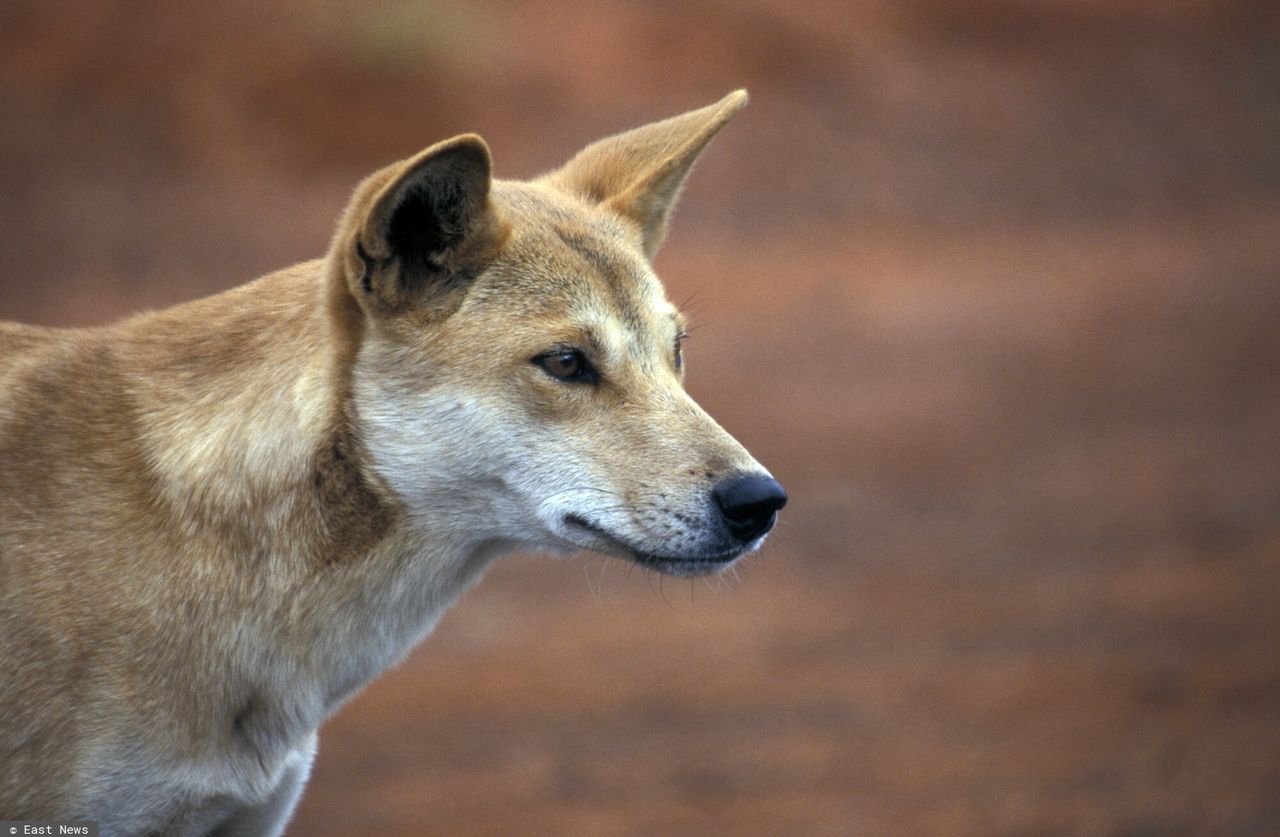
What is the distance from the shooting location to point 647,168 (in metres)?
4.37

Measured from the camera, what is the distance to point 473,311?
3730mm

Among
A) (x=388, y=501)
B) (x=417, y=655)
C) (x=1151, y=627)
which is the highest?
(x=1151, y=627)

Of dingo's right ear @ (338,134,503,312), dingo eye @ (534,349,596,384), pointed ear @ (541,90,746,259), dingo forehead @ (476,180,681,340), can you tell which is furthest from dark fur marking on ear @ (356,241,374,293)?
pointed ear @ (541,90,746,259)

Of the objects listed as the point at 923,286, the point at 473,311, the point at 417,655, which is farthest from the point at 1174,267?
the point at 473,311

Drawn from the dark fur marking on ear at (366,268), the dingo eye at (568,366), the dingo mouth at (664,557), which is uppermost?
the dark fur marking on ear at (366,268)

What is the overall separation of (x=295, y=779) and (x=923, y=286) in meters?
11.5

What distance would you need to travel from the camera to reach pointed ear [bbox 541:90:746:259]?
4.28 m

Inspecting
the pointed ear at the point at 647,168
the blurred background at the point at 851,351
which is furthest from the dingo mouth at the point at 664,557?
→ the blurred background at the point at 851,351

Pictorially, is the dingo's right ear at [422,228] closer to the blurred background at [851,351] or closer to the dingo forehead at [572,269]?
the dingo forehead at [572,269]

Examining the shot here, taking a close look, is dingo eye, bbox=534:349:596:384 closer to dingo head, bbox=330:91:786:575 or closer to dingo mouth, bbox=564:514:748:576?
dingo head, bbox=330:91:786:575

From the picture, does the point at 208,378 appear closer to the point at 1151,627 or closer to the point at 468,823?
the point at 468,823

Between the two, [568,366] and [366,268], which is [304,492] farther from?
[568,366]

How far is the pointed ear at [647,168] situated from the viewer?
4277 millimetres

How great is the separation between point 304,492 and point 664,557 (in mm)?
947
